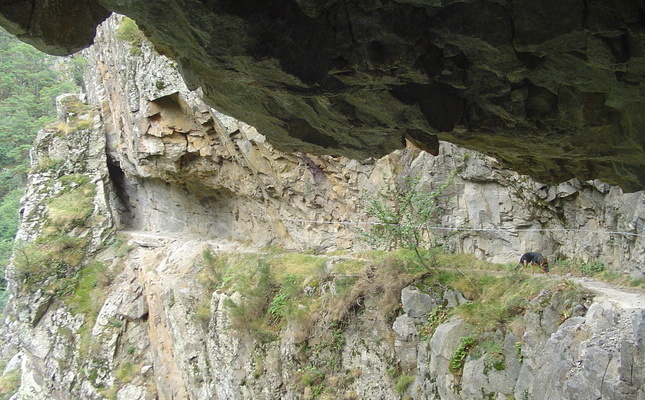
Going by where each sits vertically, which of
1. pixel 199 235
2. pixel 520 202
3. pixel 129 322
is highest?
pixel 520 202

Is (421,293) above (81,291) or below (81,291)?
above

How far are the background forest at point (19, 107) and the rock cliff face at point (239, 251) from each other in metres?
11.1

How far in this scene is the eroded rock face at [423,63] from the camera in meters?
3.10

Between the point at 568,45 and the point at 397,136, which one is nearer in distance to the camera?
the point at 568,45

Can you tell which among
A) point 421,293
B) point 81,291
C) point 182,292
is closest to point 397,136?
point 421,293

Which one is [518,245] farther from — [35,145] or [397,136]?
[35,145]

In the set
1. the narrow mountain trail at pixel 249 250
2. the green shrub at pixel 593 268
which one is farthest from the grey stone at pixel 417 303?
the green shrub at pixel 593 268

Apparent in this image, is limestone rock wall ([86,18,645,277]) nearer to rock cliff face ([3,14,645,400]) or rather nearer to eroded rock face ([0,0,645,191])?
rock cliff face ([3,14,645,400])

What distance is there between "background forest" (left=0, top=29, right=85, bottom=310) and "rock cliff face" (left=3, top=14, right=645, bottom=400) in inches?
435

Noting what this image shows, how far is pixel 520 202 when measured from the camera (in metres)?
11.3

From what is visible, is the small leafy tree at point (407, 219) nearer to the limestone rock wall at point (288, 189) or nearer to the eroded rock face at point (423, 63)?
the limestone rock wall at point (288, 189)

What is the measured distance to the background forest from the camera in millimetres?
33125

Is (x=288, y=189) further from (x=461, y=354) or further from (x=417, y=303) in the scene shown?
(x=461, y=354)

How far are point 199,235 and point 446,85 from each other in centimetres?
1724
